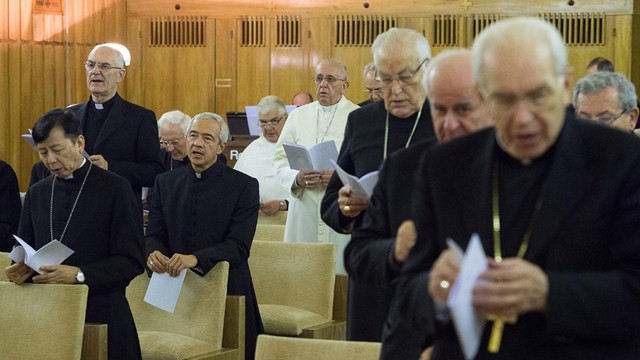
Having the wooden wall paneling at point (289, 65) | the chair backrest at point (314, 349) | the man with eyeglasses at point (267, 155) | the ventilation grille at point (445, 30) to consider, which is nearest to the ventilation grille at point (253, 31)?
the wooden wall paneling at point (289, 65)

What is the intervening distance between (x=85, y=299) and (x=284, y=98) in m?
10.7

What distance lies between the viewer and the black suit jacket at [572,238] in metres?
2.21

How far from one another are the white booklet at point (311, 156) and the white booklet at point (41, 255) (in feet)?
6.28

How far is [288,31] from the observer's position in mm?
15711

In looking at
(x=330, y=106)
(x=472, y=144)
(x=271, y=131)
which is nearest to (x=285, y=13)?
(x=271, y=131)

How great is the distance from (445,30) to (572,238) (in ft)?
42.7

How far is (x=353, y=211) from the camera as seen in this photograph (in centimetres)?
385

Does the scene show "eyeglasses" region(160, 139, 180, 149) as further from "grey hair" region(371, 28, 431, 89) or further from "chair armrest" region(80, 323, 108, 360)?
"grey hair" region(371, 28, 431, 89)

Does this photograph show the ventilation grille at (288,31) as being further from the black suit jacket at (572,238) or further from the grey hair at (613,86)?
the black suit jacket at (572,238)

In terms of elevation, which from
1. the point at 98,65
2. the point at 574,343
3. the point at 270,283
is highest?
the point at 98,65

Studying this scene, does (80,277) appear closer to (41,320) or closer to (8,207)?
(41,320)

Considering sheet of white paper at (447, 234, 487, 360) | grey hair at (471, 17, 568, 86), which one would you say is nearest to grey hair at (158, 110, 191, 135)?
grey hair at (471, 17, 568, 86)

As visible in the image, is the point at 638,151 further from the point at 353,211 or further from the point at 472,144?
the point at 353,211

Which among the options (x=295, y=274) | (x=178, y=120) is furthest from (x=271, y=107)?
(x=295, y=274)
